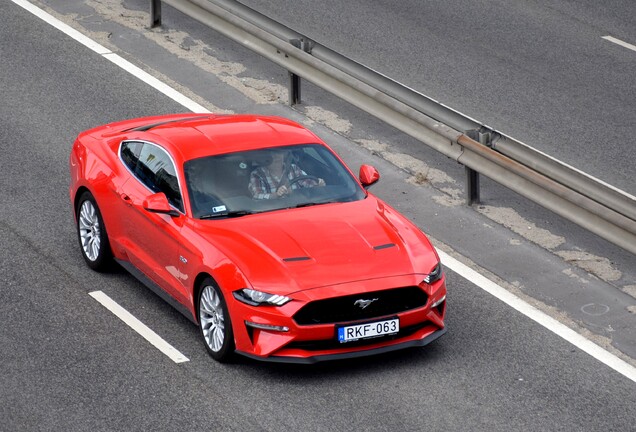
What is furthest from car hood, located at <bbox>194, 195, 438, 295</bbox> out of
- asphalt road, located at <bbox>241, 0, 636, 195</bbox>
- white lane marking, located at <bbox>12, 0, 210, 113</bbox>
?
white lane marking, located at <bbox>12, 0, 210, 113</bbox>

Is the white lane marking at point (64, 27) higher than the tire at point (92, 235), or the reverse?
the white lane marking at point (64, 27)

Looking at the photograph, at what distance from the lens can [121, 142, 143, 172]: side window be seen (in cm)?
1143

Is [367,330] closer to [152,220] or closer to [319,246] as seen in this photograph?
[319,246]

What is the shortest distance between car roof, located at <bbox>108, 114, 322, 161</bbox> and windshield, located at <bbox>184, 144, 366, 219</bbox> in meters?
0.12

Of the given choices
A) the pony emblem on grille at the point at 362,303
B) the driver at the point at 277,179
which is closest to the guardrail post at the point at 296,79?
the driver at the point at 277,179

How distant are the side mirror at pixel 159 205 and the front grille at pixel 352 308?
165 cm

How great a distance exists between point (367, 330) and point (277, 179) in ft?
6.10

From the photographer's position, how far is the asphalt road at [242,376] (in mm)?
9023

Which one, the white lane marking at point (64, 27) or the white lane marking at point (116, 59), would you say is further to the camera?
the white lane marking at point (64, 27)

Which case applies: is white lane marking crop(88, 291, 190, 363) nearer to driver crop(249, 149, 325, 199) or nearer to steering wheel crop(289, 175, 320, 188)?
driver crop(249, 149, 325, 199)

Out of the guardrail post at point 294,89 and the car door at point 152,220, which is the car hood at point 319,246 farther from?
the guardrail post at point 294,89

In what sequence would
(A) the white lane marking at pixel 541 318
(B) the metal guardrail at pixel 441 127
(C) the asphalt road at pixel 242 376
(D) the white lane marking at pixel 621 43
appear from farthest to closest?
(D) the white lane marking at pixel 621 43, (B) the metal guardrail at pixel 441 127, (A) the white lane marking at pixel 541 318, (C) the asphalt road at pixel 242 376

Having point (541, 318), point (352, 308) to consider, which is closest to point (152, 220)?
point (352, 308)

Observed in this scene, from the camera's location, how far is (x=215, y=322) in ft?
32.5
